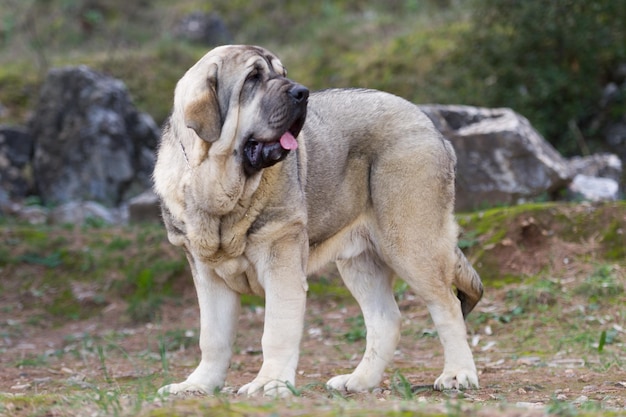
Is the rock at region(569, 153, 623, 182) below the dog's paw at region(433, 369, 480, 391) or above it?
below

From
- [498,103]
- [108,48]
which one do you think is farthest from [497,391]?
[108,48]

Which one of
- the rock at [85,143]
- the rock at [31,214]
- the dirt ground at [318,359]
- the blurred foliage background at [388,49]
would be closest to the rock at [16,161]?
the rock at [85,143]

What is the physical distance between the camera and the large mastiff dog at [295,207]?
4762 mm

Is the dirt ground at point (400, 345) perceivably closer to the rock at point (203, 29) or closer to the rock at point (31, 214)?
the rock at point (31, 214)

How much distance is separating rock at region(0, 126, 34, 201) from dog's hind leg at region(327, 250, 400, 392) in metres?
9.81

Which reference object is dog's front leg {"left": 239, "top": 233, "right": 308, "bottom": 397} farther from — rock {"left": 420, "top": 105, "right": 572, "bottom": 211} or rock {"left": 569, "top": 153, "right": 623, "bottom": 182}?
rock {"left": 569, "top": 153, "right": 623, "bottom": 182}

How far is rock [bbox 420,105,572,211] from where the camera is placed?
1020 cm

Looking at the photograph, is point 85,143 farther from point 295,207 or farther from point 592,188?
point 295,207

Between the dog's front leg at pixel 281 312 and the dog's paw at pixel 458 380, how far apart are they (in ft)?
3.62

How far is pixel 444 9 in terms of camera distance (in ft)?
72.1

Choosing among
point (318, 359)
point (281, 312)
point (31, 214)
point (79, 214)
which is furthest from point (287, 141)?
point (31, 214)

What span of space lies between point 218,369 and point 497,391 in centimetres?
169

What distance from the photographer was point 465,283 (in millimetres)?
6000

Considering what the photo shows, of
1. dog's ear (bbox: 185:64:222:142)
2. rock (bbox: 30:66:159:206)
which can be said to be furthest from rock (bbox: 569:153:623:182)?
dog's ear (bbox: 185:64:222:142)
